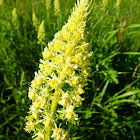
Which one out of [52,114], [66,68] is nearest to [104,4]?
[66,68]

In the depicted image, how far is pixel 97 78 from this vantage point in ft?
12.3

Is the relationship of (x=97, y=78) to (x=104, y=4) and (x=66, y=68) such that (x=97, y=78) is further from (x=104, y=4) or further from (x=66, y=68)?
(x=66, y=68)

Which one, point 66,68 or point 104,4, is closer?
point 66,68

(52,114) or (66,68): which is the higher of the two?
(66,68)

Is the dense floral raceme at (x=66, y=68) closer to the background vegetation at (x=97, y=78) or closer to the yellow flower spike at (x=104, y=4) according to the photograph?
the background vegetation at (x=97, y=78)

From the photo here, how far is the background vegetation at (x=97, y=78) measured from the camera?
10.8ft

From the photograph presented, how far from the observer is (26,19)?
479cm

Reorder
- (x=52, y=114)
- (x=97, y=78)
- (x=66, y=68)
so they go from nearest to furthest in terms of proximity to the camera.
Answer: (x=66, y=68)
(x=52, y=114)
(x=97, y=78)

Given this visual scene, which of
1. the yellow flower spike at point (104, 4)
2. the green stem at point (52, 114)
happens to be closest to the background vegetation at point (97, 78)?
the yellow flower spike at point (104, 4)

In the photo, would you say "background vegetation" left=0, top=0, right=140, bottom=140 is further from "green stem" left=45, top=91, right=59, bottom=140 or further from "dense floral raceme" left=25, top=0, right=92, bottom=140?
"dense floral raceme" left=25, top=0, right=92, bottom=140

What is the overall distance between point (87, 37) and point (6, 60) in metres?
2.48

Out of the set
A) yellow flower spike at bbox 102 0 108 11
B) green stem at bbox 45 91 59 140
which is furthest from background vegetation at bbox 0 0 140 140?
green stem at bbox 45 91 59 140

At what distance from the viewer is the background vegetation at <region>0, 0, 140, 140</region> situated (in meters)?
3.28

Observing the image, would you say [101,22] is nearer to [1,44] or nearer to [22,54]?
[22,54]
